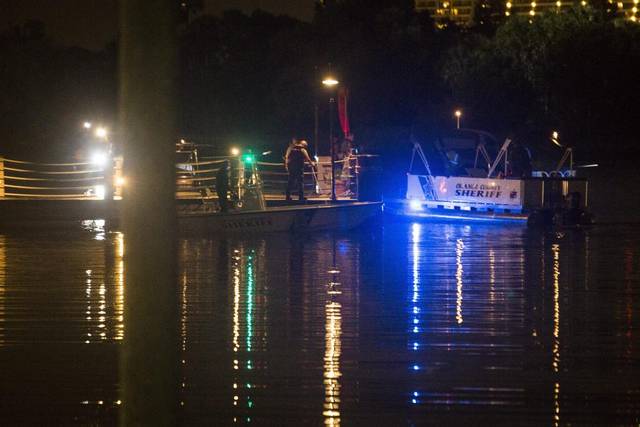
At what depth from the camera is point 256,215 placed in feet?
75.4

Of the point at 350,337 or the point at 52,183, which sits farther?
the point at 52,183

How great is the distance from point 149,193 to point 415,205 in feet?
88.8

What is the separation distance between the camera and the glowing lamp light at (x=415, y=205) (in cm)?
2984

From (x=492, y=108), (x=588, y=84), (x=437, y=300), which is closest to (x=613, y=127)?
(x=588, y=84)

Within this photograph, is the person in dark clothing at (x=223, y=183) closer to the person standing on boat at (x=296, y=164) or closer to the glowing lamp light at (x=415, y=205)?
the person standing on boat at (x=296, y=164)

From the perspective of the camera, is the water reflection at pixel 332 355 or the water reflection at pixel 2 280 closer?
the water reflection at pixel 332 355

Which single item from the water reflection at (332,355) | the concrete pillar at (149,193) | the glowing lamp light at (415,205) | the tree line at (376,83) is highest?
the tree line at (376,83)

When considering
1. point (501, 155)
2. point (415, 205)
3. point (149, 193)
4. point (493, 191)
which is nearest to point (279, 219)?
point (493, 191)

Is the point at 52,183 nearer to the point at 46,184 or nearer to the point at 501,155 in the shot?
the point at 46,184

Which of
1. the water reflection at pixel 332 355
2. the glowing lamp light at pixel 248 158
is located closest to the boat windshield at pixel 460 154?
the glowing lamp light at pixel 248 158

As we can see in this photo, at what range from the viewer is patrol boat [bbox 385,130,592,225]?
2566 cm

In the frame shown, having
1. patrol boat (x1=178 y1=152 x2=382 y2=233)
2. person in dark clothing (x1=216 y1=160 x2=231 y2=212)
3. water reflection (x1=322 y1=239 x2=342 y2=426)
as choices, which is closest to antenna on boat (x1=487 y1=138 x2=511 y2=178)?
patrol boat (x1=178 y1=152 x2=382 y2=233)

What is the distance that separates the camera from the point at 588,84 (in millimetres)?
50688

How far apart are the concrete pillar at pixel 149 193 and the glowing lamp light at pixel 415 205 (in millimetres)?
26879
